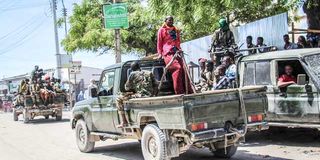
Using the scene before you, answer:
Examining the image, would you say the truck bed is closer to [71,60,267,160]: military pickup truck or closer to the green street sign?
[71,60,267,160]: military pickup truck

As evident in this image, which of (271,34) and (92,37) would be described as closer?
(271,34)

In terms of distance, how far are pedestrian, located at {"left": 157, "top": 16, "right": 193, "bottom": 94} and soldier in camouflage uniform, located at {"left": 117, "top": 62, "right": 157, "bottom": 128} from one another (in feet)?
1.43

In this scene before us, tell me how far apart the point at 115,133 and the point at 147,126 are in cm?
157

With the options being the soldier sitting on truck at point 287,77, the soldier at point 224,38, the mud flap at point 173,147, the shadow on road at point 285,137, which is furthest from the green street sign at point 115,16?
the mud flap at point 173,147

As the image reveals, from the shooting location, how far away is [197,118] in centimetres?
739

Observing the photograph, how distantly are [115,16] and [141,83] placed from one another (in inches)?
327

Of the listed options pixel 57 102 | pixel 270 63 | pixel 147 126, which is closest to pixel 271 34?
pixel 270 63

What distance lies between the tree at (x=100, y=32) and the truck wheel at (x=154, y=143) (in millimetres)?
18966

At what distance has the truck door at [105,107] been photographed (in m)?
9.63

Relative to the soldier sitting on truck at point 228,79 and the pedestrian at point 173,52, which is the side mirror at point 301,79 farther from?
the pedestrian at point 173,52

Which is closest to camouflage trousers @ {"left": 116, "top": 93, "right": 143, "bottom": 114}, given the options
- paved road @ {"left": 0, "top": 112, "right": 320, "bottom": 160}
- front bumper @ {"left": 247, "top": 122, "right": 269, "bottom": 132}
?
paved road @ {"left": 0, "top": 112, "right": 320, "bottom": 160}

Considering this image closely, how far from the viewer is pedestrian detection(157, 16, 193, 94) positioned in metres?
9.09

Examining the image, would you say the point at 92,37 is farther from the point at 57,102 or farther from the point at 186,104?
the point at 186,104

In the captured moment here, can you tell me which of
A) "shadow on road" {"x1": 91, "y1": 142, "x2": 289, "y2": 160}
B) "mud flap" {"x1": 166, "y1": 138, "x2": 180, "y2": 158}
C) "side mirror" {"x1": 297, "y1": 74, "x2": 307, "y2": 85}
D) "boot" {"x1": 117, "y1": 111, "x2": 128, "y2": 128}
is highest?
"side mirror" {"x1": 297, "y1": 74, "x2": 307, "y2": 85}
